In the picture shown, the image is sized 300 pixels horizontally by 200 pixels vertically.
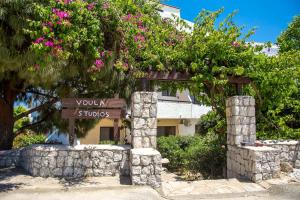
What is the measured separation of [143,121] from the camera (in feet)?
27.9

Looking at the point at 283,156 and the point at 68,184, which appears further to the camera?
the point at 283,156

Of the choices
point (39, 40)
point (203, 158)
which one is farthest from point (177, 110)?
point (39, 40)

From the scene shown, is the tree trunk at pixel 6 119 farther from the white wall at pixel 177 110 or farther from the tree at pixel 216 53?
the white wall at pixel 177 110

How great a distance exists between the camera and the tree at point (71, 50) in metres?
7.04

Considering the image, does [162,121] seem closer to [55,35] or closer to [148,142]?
[148,142]

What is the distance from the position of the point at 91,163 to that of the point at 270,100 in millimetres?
6050

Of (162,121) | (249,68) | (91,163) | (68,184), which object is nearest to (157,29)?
(249,68)

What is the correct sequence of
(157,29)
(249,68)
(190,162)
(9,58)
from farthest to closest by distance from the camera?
(190,162) < (157,29) < (249,68) < (9,58)

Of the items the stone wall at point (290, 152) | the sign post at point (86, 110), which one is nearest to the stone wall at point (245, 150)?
the stone wall at point (290, 152)

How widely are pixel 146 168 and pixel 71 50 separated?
11.2ft

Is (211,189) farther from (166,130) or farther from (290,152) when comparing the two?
(166,130)

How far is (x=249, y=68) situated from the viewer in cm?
918

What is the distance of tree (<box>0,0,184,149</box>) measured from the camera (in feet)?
23.1

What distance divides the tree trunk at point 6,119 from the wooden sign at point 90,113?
3.00 meters
